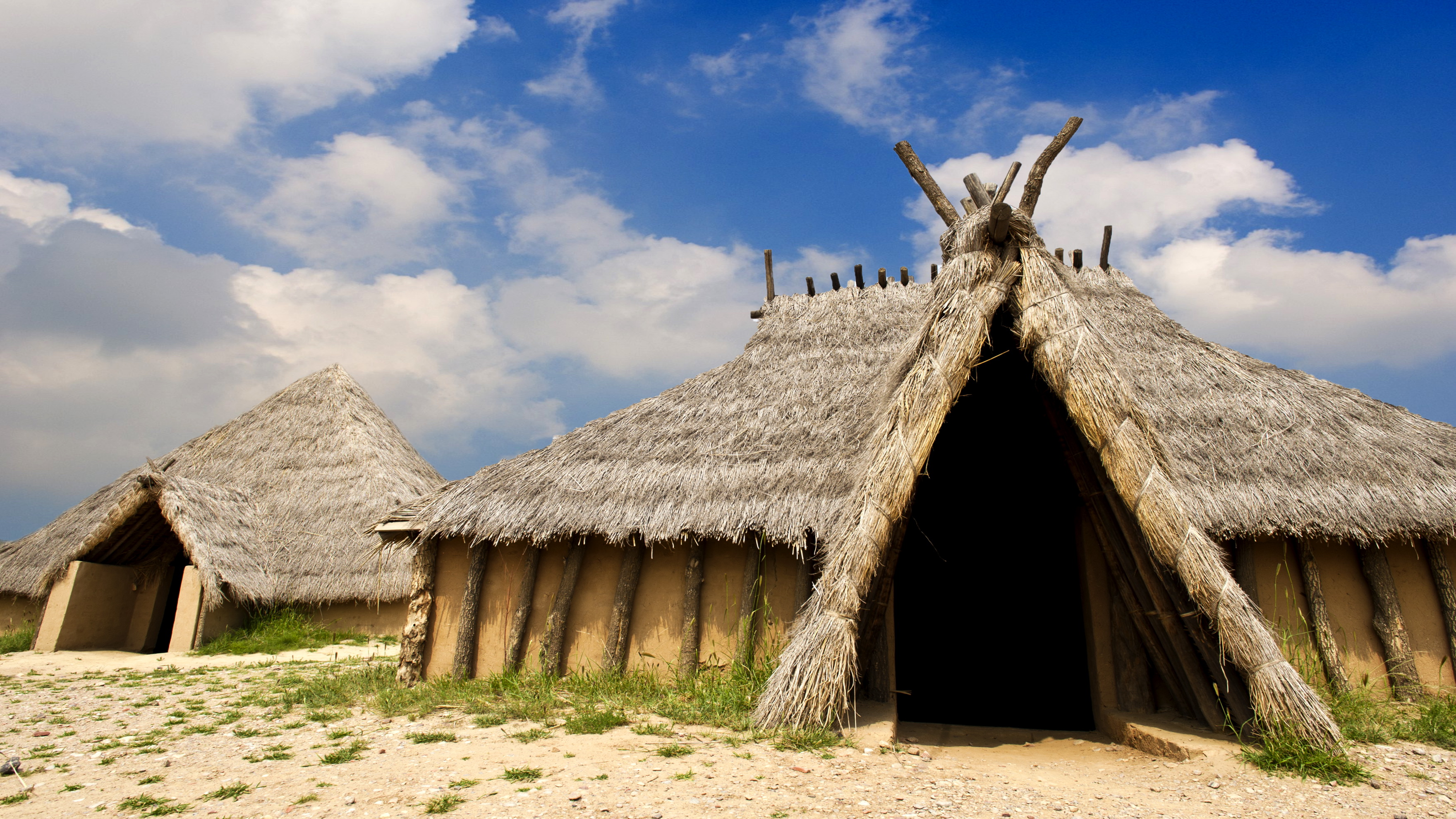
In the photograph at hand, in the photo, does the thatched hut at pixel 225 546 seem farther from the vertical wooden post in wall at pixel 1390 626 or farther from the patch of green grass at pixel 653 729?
the vertical wooden post in wall at pixel 1390 626

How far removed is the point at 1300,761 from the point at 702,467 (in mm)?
4575

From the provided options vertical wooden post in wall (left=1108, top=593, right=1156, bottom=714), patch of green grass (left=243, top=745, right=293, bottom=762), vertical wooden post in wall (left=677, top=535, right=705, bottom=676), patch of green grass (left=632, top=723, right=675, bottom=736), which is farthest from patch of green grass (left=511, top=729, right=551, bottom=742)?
vertical wooden post in wall (left=1108, top=593, right=1156, bottom=714)

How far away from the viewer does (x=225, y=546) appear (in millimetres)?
11250

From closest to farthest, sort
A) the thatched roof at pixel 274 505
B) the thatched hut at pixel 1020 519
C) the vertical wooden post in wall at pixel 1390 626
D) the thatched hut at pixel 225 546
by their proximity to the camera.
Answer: the thatched hut at pixel 1020 519
the vertical wooden post in wall at pixel 1390 626
the thatched hut at pixel 225 546
the thatched roof at pixel 274 505

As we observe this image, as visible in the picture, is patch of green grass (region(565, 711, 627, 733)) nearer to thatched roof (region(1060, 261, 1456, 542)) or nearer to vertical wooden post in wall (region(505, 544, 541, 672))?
vertical wooden post in wall (region(505, 544, 541, 672))

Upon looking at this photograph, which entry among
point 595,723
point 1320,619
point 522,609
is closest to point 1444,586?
point 1320,619

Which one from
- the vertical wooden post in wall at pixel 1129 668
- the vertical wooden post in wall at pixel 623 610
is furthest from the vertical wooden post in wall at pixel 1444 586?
the vertical wooden post in wall at pixel 623 610

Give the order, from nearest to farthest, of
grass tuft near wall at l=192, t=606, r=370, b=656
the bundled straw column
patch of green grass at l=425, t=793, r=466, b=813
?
patch of green grass at l=425, t=793, r=466, b=813, the bundled straw column, grass tuft near wall at l=192, t=606, r=370, b=656

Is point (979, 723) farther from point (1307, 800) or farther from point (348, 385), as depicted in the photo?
point (348, 385)

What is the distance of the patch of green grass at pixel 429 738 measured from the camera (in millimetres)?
4801

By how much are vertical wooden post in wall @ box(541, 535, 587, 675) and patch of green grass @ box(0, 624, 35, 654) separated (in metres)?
9.64

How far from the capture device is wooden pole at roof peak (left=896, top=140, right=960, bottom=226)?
20.6 feet

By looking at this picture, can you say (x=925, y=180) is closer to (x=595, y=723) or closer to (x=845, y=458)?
(x=845, y=458)

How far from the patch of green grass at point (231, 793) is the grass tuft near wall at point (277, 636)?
24.4 ft
